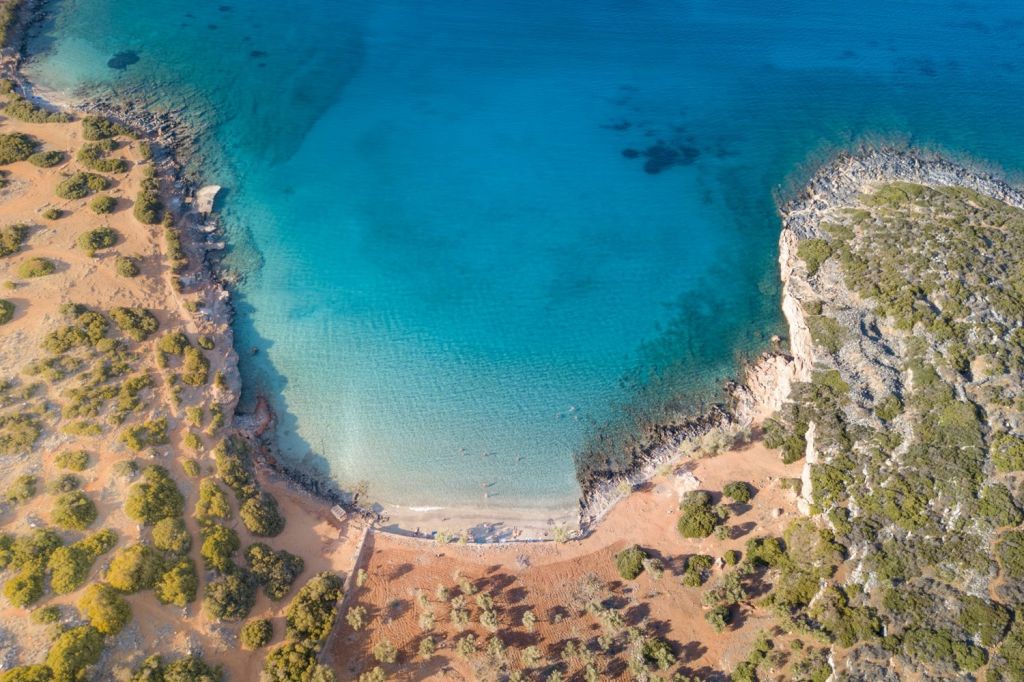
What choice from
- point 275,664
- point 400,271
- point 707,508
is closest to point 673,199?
point 400,271

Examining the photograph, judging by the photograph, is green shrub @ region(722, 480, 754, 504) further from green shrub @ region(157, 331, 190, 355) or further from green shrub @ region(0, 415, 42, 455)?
green shrub @ region(0, 415, 42, 455)

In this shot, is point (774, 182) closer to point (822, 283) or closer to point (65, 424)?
point (822, 283)

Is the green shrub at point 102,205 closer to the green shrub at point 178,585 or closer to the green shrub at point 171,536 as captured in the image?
the green shrub at point 171,536

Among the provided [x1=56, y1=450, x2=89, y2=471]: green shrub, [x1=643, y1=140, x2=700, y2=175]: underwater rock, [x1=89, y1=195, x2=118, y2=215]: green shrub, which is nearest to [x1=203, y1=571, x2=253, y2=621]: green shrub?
[x1=56, y1=450, x2=89, y2=471]: green shrub

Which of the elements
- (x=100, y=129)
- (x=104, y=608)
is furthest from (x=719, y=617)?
(x=100, y=129)

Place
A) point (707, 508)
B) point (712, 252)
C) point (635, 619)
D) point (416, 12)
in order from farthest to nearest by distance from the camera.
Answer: point (416, 12) < point (712, 252) < point (707, 508) < point (635, 619)

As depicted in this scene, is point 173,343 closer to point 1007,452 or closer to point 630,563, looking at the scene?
point 630,563
